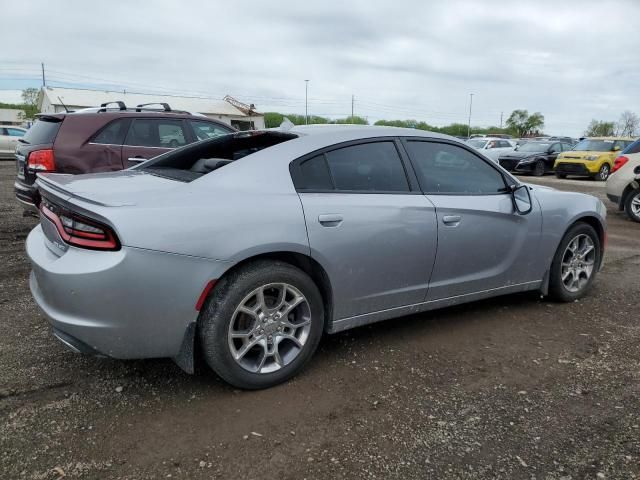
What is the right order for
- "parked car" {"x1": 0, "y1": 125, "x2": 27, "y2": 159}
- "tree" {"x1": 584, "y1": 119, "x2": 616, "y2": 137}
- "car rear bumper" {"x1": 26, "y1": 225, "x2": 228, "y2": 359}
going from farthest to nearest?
"tree" {"x1": 584, "y1": 119, "x2": 616, "y2": 137}, "parked car" {"x1": 0, "y1": 125, "x2": 27, "y2": 159}, "car rear bumper" {"x1": 26, "y1": 225, "x2": 228, "y2": 359}

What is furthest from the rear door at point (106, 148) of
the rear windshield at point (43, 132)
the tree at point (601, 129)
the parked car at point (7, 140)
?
the tree at point (601, 129)

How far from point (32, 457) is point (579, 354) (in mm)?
3254

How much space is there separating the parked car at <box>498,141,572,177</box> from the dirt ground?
1827 cm

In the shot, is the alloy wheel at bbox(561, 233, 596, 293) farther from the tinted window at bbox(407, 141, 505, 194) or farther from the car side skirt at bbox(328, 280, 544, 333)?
the tinted window at bbox(407, 141, 505, 194)

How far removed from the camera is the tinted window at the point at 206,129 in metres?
6.92

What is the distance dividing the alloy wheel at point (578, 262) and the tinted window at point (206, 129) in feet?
14.8

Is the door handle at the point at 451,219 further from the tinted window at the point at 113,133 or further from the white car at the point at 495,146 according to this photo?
the white car at the point at 495,146

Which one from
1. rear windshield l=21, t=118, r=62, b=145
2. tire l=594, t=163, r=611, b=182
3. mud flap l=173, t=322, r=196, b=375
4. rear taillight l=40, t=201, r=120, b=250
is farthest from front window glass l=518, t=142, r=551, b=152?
rear taillight l=40, t=201, r=120, b=250

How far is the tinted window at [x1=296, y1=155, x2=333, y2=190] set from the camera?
308cm

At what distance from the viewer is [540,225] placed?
410 cm

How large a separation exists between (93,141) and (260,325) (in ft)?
14.0

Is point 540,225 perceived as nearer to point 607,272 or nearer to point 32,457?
point 607,272

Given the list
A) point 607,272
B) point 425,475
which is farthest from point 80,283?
point 607,272

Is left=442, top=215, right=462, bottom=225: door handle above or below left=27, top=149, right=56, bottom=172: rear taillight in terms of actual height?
below
